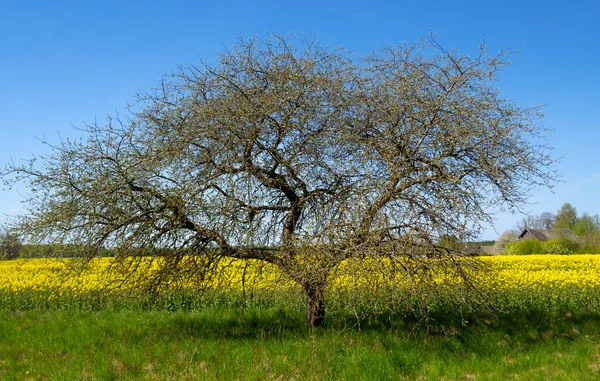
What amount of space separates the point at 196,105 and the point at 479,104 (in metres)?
5.58

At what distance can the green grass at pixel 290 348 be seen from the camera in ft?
27.9

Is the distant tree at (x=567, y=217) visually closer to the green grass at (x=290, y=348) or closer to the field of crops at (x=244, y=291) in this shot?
the field of crops at (x=244, y=291)

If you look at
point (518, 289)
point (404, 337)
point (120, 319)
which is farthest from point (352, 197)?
point (518, 289)

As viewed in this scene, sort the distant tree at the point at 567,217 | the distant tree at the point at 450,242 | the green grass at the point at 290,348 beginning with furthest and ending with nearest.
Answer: the distant tree at the point at 567,217 → the distant tree at the point at 450,242 → the green grass at the point at 290,348

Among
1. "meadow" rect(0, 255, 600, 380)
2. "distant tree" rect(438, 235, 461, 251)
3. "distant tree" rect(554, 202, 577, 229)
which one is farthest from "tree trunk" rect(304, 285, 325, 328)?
"distant tree" rect(554, 202, 577, 229)

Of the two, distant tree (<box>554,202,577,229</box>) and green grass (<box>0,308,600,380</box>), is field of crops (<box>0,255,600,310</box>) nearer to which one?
green grass (<box>0,308,600,380</box>)

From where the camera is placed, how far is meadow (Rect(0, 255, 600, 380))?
853 cm

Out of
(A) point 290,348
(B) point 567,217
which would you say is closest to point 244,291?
(A) point 290,348

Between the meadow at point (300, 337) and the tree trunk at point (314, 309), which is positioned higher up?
the tree trunk at point (314, 309)

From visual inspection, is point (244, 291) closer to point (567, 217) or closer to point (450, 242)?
point (450, 242)

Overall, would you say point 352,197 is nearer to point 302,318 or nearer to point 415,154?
point 415,154

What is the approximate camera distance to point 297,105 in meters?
9.69

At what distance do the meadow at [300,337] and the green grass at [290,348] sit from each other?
0.03m

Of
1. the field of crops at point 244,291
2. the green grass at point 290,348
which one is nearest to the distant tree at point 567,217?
the field of crops at point 244,291
